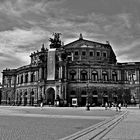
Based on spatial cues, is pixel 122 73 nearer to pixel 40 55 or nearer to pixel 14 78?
pixel 40 55

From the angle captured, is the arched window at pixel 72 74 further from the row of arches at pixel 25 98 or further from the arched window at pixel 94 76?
the row of arches at pixel 25 98

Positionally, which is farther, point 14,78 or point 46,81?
point 14,78

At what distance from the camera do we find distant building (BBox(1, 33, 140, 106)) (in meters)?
84.5

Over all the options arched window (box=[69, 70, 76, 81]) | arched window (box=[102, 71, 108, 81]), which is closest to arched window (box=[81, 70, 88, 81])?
arched window (box=[69, 70, 76, 81])

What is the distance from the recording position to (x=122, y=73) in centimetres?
8862

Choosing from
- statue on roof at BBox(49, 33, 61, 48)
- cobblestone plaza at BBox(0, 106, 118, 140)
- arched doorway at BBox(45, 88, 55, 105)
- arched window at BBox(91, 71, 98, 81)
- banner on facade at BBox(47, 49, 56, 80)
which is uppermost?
statue on roof at BBox(49, 33, 61, 48)

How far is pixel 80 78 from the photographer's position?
283 ft

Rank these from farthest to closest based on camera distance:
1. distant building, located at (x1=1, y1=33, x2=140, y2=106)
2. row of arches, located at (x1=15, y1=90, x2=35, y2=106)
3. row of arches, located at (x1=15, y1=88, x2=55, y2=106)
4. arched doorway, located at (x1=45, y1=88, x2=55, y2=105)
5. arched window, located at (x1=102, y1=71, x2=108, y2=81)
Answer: row of arches, located at (x1=15, y1=90, x2=35, y2=106), arched window, located at (x1=102, y1=71, x2=108, y2=81), arched doorway, located at (x1=45, y1=88, x2=55, y2=105), row of arches, located at (x1=15, y1=88, x2=55, y2=106), distant building, located at (x1=1, y1=33, x2=140, y2=106)

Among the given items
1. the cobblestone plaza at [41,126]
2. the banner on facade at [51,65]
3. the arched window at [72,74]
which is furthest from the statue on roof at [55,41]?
the cobblestone plaza at [41,126]

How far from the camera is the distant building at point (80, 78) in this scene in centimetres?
8450

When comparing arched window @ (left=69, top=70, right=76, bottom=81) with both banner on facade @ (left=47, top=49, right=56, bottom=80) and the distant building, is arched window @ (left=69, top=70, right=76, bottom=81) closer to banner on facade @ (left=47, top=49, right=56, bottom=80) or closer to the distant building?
the distant building

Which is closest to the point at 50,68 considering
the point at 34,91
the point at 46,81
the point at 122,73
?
the point at 46,81

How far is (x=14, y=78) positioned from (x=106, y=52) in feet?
136

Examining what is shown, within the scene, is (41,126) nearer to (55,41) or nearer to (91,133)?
(91,133)
